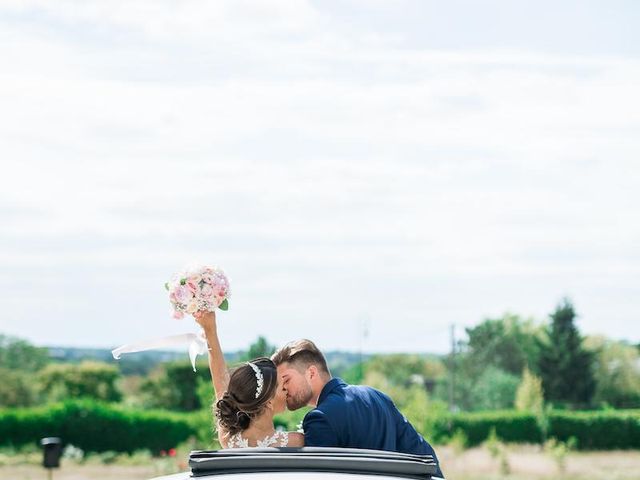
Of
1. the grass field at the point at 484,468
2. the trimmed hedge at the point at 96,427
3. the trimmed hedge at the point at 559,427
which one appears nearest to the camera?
the grass field at the point at 484,468

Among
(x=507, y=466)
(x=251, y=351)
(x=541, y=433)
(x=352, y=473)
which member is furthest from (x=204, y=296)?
(x=541, y=433)

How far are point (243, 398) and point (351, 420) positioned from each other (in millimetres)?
541

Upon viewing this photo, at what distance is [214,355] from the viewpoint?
19.2 feet

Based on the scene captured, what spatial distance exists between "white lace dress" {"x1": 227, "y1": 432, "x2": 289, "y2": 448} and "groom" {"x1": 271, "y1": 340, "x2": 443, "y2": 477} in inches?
8.6

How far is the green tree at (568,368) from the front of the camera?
→ 6316 cm

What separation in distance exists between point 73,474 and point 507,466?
14333 millimetres

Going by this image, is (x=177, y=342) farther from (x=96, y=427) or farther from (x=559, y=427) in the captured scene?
(x=559, y=427)

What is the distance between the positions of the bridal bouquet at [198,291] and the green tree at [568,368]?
58.4 m

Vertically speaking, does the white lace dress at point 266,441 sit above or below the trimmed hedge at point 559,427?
above

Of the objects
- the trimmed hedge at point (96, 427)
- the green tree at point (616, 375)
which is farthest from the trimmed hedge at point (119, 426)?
the green tree at point (616, 375)

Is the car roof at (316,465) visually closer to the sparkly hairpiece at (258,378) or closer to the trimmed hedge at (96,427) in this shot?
the sparkly hairpiece at (258,378)

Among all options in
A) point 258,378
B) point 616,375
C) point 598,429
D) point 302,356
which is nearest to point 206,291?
point 302,356

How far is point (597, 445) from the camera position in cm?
4653

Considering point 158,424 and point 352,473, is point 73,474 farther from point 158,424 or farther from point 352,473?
point 352,473
